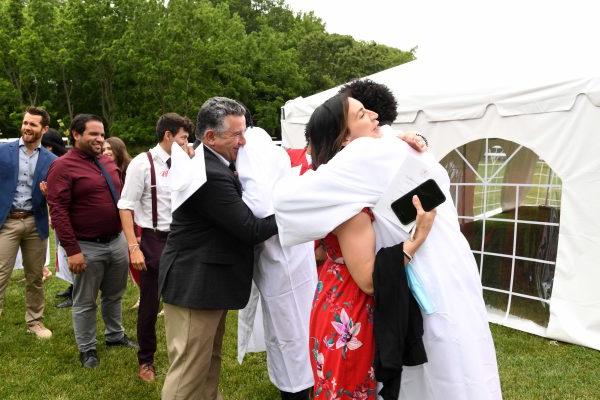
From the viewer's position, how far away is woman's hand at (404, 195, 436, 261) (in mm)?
1536

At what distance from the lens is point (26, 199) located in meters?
4.31

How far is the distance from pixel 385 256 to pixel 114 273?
3101 mm

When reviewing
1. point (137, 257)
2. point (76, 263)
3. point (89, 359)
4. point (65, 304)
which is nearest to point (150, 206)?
point (137, 257)

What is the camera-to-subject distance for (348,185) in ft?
5.08

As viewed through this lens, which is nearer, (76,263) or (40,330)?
(76,263)

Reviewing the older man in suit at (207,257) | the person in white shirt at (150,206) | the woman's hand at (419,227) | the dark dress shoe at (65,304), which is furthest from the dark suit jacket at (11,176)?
the woman's hand at (419,227)

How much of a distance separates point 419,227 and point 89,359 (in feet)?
11.1

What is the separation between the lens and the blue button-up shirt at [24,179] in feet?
14.0

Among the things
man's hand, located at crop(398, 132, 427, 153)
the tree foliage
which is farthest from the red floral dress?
the tree foliage

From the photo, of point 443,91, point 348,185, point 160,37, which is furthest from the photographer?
point 160,37

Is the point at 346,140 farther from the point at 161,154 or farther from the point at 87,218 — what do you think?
the point at 87,218

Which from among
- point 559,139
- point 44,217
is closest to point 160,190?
point 44,217

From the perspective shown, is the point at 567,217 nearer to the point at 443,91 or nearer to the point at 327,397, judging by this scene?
the point at 443,91

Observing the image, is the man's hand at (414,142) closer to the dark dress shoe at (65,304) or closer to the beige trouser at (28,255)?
the beige trouser at (28,255)
